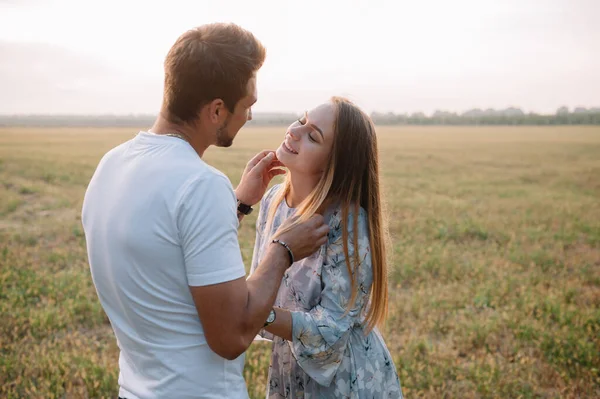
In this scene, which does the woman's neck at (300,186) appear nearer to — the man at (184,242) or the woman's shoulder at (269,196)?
the woman's shoulder at (269,196)

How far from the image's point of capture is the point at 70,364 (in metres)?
5.27

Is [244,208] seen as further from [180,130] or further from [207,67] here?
[207,67]

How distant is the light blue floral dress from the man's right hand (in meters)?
0.31

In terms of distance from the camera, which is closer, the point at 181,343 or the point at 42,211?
the point at 181,343

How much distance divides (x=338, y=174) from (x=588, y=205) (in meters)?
14.2

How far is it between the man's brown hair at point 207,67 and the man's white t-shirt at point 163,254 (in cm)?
15

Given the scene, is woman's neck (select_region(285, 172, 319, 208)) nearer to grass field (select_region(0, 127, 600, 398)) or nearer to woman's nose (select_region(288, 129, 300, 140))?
woman's nose (select_region(288, 129, 300, 140))

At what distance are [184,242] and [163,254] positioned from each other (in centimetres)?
9

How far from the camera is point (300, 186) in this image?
2941 millimetres

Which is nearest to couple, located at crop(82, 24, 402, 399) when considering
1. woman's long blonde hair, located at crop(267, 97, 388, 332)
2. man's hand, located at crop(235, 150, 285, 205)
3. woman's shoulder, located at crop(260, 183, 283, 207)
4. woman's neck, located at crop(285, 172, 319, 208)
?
woman's long blonde hair, located at crop(267, 97, 388, 332)

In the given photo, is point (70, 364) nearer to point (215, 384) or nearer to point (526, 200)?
point (215, 384)

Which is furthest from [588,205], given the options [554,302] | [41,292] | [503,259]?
[41,292]

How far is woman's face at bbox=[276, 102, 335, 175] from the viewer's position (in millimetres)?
2791

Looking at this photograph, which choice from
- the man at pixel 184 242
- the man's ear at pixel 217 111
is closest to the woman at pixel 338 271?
the man at pixel 184 242
